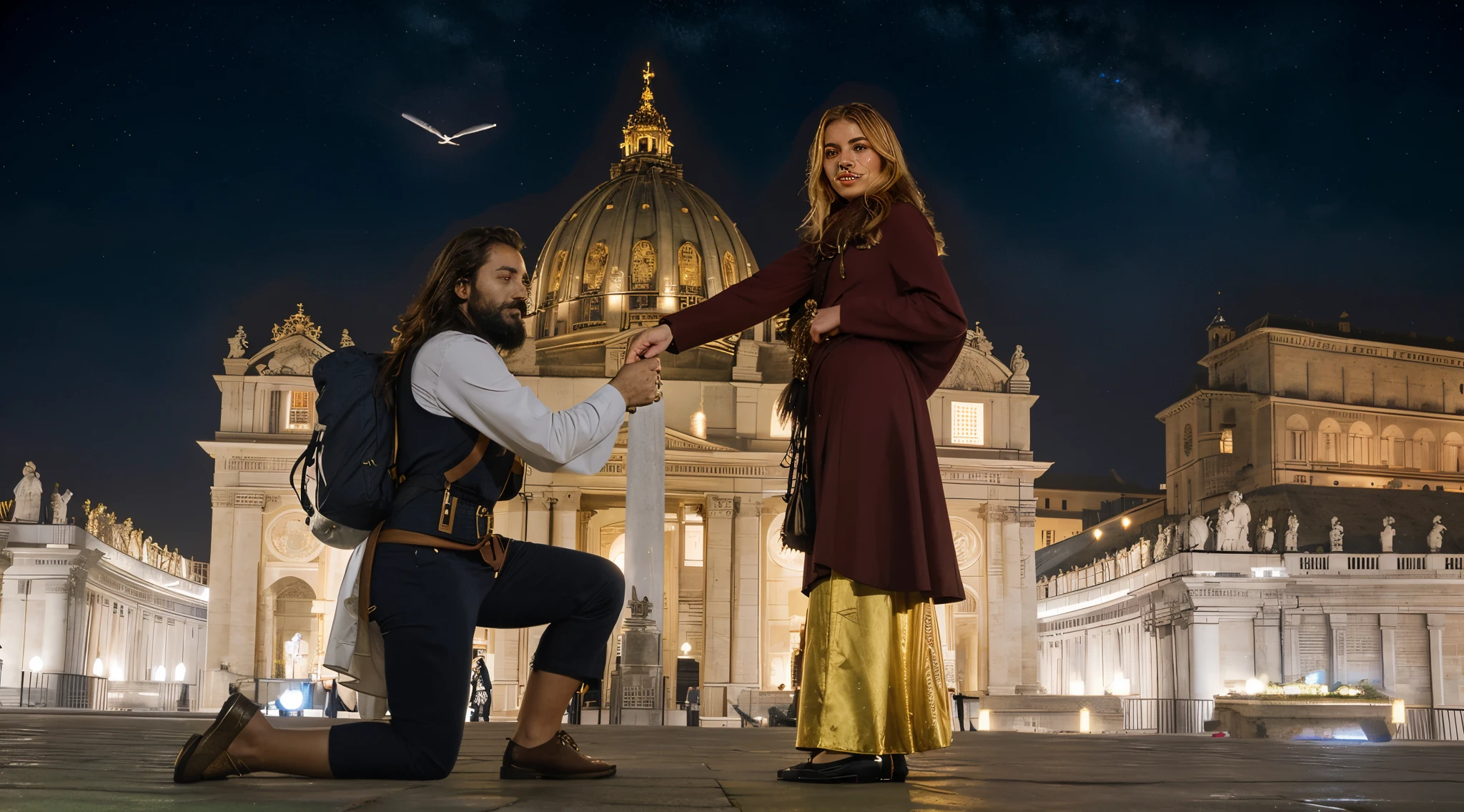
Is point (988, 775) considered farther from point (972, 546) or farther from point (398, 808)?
point (972, 546)

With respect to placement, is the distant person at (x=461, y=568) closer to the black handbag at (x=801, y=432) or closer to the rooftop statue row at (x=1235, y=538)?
the black handbag at (x=801, y=432)

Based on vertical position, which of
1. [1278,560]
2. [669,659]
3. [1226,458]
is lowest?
[669,659]

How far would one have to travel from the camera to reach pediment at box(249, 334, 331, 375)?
66125 millimetres

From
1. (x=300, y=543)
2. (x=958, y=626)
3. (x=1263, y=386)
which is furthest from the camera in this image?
(x=1263, y=386)

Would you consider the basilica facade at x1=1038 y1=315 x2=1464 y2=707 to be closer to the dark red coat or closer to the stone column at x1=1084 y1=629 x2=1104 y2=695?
the stone column at x1=1084 y1=629 x2=1104 y2=695

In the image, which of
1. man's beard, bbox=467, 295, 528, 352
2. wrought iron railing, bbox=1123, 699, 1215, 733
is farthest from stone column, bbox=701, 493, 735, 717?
man's beard, bbox=467, 295, 528, 352

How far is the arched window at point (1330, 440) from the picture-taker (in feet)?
313

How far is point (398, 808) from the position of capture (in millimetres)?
4270

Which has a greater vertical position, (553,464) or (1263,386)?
(1263,386)

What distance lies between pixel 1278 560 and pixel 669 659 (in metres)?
24.8

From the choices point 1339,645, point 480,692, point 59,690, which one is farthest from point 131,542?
point 1339,645

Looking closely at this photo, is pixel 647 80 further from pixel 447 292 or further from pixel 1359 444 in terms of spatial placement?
pixel 447 292

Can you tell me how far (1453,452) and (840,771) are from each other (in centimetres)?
10454

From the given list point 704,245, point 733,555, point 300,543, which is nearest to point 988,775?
point 733,555
